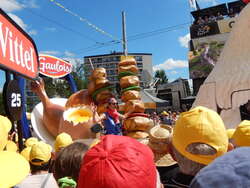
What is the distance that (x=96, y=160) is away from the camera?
1082 millimetres

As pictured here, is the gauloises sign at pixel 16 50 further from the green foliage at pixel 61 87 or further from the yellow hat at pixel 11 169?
the green foliage at pixel 61 87

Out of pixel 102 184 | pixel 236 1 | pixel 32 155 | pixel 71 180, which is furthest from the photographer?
pixel 236 1

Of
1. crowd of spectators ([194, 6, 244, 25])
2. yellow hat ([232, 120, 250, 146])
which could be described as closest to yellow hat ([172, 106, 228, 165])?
yellow hat ([232, 120, 250, 146])

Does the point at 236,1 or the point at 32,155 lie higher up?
the point at 236,1

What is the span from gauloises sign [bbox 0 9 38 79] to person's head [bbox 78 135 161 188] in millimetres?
2047

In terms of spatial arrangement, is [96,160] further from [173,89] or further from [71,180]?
[173,89]

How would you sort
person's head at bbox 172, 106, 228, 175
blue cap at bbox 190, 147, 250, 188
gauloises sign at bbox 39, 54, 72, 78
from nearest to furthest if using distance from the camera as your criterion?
blue cap at bbox 190, 147, 250, 188, person's head at bbox 172, 106, 228, 175, gauloises sign at bbox 39, 54, 72, 78

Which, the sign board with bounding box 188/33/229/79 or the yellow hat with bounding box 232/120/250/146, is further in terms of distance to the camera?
the sign board with bounding box 188/33/229/79

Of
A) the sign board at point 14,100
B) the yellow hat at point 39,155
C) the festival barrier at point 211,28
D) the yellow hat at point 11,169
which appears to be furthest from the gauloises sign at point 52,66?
the festival barrier at point 211,28

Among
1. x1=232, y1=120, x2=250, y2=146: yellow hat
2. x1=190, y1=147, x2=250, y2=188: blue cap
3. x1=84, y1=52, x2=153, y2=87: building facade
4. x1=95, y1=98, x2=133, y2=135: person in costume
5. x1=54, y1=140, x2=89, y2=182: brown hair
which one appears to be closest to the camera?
x1=190, y1=147, x2=250, y2=188: blue cap

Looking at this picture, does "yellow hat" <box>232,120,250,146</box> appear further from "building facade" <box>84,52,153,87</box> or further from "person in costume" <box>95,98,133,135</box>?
"building facade" <box>84,52,153,87</box>

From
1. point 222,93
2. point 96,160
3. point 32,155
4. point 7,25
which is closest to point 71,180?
point 96,160

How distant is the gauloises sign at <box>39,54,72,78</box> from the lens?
7.79 meters

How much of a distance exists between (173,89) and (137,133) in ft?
92.7
